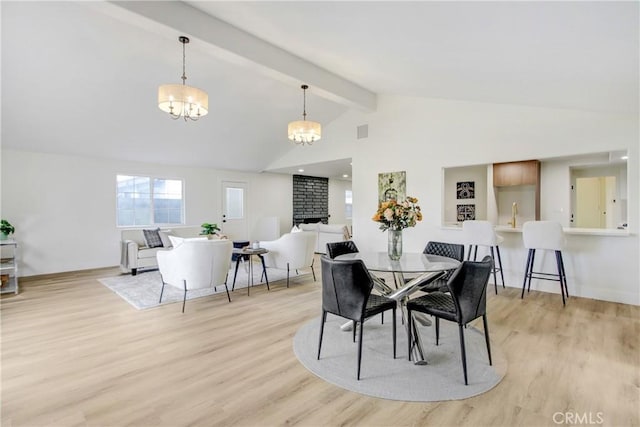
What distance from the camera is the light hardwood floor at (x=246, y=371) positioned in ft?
6.10

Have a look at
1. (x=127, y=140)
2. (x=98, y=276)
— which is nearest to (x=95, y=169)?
(x=127, y=140)

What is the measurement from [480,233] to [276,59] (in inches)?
146

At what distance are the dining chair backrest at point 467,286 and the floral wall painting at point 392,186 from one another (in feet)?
11.6

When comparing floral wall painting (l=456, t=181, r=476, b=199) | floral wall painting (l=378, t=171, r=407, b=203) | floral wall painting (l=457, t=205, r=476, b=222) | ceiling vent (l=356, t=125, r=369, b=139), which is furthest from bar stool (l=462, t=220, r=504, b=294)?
ceiling vent (l=356, t=125, r=369, b=139)

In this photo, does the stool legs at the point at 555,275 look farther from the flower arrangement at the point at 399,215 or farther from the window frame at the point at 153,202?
the window frame at the point at 153,202

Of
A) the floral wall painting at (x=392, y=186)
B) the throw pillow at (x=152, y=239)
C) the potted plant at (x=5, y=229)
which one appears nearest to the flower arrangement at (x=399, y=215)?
the floral wall painting at (x=392, y=186)

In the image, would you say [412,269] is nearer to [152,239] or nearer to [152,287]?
[152,287]

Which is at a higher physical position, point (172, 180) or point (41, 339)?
point (172, 180)

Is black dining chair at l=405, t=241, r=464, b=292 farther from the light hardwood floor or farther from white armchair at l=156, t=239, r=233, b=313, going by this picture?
white armchair at l=156, t=239, r=233, b=313

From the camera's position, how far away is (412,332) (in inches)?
102

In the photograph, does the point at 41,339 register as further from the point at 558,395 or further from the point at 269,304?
the point at 558,395

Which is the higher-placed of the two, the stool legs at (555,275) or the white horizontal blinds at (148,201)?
the white horizontal blinds at (148,201)

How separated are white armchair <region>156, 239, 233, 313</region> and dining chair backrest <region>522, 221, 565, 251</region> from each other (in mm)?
4043

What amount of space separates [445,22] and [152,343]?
12.0ft
